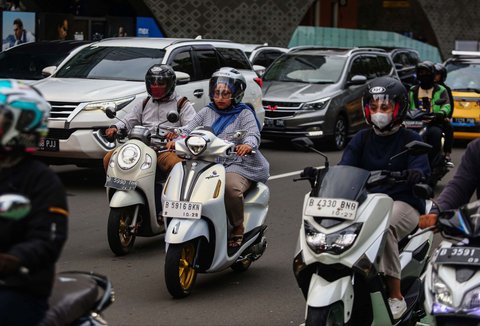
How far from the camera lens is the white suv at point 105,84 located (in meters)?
13.0

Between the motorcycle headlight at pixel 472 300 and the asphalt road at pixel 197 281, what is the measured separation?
267 centimetres

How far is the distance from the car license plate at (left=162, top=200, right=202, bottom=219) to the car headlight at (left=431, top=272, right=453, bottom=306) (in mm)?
2980

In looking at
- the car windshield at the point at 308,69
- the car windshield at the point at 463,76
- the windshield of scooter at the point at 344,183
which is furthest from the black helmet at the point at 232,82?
the car windshield at the point at 463,76

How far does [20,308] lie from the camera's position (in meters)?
4.16

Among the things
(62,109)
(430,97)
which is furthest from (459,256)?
(430,97)

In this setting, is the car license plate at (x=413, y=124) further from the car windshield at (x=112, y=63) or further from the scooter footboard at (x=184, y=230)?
the scooter footboard at (x=184, y=230)

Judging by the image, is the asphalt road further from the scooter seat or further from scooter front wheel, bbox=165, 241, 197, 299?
the scooter seat

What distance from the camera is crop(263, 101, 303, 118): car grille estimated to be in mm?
18641

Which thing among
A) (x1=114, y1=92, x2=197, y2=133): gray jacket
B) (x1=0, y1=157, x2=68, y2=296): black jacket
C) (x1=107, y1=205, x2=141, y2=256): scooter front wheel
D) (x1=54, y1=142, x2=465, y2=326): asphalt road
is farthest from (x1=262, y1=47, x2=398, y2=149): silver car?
(x1=0, y1=157, x2=68, y2=296): black jacket

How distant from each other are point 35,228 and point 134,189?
522 centimetres

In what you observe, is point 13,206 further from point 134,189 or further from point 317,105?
point 317,105

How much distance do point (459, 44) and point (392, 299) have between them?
101 feet

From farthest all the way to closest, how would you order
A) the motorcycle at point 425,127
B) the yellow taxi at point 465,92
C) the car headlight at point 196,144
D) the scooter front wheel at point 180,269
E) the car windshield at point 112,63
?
the yellow taxi at point 465,92, the car windshield at point 112,63, the motorcycle at point 425,127, the car headlight at point 196,144, the scooter front wheel at point 180,269

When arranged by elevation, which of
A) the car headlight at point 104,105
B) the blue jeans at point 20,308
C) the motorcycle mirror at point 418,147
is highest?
the motorcycle mirror at point 418,147
